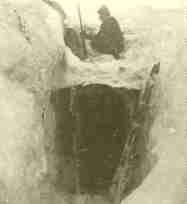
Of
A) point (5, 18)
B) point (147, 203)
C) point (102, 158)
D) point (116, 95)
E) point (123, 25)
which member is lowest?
point (102, 158)

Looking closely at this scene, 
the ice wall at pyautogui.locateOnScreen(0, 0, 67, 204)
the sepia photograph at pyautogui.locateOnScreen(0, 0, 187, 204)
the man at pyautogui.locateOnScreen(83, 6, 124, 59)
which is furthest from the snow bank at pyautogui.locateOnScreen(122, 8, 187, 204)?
the ice wall at pyautogui.locateOnScreen(0, 0, 67, 204)

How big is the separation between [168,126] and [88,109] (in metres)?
1.12

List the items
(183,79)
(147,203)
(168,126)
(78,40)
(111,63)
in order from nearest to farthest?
(147,203) → (168,126) → (183,79) → (111,63) → (78,40)

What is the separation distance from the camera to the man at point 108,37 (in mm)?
5910

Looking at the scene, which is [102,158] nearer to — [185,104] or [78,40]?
[185,104]

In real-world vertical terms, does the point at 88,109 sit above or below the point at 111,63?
below

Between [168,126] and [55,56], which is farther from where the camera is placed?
[55,56]

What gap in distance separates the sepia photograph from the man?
0.01 meters

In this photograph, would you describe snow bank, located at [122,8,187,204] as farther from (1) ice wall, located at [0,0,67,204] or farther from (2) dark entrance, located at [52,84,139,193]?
(1) ice wall, located at [0,0,67,204]

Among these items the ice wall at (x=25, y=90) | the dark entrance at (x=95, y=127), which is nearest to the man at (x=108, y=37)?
the ice wall at (x=25, y=90)

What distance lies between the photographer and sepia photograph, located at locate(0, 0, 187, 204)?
165 inches

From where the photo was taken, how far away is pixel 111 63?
5777 millimetres

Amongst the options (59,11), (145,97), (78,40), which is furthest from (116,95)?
(59,11)

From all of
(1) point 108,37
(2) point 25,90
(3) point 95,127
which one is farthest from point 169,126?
(1) point 108,37
